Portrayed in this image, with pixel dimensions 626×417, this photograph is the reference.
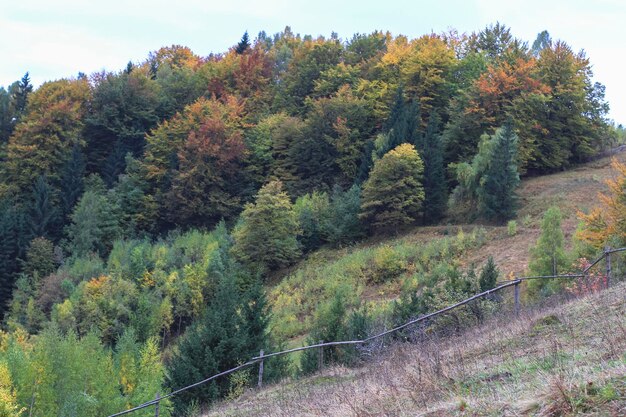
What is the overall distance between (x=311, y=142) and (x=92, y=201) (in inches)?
678

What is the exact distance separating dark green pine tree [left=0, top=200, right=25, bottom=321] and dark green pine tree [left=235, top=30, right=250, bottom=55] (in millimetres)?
32040

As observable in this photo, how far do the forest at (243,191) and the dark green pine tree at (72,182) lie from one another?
0.61 ft

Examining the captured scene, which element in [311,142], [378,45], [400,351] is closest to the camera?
[400,351]

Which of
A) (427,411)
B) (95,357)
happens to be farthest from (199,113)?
(427,411)

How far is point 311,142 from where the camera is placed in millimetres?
49375

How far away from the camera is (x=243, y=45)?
74562mm

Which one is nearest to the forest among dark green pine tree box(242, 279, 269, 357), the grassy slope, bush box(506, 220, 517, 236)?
dark green pine tree box(242, 279, 269, 357)

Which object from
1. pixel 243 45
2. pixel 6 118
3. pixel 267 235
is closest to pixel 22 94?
pixel 6 118

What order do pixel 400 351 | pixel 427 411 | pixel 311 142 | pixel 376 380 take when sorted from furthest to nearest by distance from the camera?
pixel 311 142
pixel 400 351
pixel 376 380
pixel 427 411

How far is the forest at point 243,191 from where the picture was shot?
23688 millimetres

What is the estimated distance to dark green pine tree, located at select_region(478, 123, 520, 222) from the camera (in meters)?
36.3

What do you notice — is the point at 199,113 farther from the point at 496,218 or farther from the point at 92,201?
the point at 496,218

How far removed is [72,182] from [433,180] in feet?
102

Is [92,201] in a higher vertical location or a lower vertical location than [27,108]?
lower
